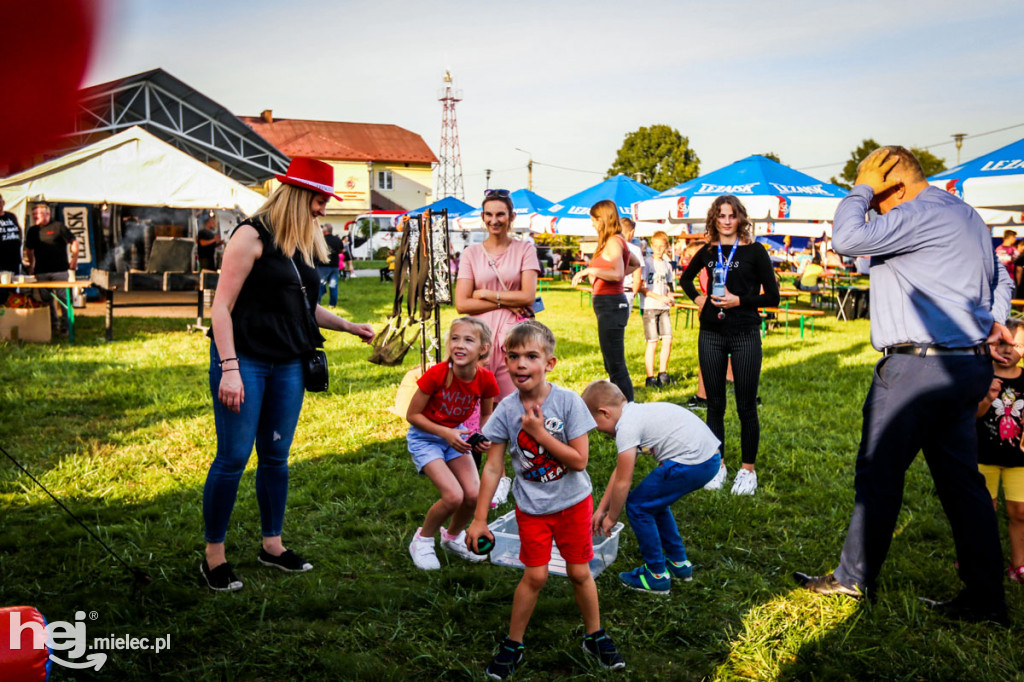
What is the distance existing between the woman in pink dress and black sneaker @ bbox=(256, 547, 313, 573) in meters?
1.52

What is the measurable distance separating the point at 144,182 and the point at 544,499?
12.5 meters

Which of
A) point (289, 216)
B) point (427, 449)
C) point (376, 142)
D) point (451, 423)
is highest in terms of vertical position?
point (376, 142)

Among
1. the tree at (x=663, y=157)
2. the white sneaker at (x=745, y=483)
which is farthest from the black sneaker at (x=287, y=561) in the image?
the tree at (x=663, y=157)

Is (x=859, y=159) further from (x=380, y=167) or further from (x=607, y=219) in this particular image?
(x=607, y=219)

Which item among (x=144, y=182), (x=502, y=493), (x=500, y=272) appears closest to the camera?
(x=500, y=272)

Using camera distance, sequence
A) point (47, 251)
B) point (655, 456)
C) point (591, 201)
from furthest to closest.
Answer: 1. point (591, 201)
2. point (47, 251)
3. point (655, 456)

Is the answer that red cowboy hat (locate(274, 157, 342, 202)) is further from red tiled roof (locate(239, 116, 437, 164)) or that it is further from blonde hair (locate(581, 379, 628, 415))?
red tiled roof (locate(239, 116, 437, 164))

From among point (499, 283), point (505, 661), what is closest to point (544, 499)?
point (505, 661)

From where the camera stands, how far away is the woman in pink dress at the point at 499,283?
4602 mm

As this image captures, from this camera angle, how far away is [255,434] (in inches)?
135

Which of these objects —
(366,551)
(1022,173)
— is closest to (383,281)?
(1022,173)

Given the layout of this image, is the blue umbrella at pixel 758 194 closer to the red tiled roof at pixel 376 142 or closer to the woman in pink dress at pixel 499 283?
the woman in pink dress at pixel 499 283

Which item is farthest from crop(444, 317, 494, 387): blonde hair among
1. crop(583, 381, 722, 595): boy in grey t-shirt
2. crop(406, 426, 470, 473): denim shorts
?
crop(583, 381, 722, 595): boy in grey t-shirt

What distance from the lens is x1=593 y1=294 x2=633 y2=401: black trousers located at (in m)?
6.10
